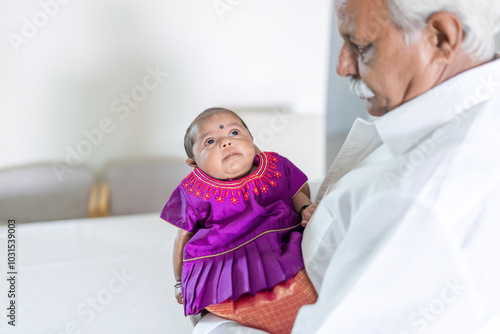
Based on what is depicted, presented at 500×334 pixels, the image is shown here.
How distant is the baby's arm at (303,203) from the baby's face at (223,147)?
151 millimetres

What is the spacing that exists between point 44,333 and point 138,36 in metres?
1.38

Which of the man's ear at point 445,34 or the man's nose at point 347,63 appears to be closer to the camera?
the man's ear at point 445,34

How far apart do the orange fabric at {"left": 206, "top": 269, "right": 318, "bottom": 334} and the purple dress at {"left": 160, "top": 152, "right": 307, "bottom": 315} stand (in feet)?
0.05

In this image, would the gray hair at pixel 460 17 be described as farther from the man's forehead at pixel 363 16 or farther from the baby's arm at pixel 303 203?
the baby's arm at pixel 303 203

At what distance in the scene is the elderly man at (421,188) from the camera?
734mm

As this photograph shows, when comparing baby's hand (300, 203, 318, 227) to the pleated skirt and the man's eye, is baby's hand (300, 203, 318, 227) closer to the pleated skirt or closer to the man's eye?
the pleated skirt

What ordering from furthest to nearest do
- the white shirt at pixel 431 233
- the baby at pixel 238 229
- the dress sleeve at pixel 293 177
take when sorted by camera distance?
the dress sleeve at pixel 293 177
the baby at pixel 238 229
the white shirt at pixel 431 233

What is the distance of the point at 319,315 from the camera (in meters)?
0.78

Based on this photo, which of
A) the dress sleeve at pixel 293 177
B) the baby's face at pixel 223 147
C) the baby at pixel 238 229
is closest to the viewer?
the baby at pixel 238 229

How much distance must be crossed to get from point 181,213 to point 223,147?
0.66 feet

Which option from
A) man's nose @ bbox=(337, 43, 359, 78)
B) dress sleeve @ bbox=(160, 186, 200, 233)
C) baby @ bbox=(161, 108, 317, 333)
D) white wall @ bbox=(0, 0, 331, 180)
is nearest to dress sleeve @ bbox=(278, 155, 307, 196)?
baby @ bbox=(161, 108, 317, 333)

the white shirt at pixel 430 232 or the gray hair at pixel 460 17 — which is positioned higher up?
the gray hair at pixel 460 17

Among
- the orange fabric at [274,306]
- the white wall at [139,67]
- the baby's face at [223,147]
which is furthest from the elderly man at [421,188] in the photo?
the white wall at [139,67]

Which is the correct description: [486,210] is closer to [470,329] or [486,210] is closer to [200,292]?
[470,329]
